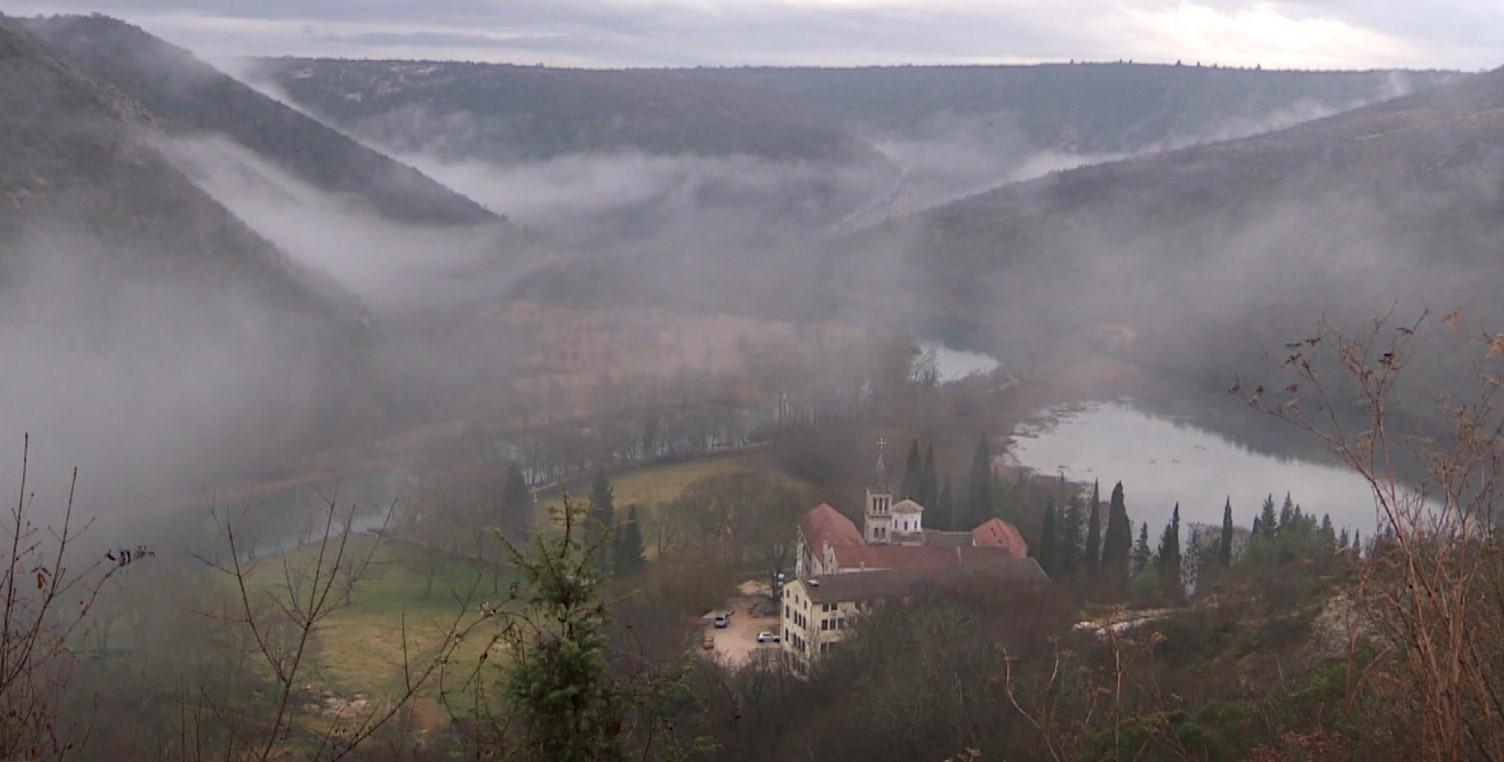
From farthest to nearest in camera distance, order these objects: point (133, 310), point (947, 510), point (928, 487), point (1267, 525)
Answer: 1. point (133, 310)
2. point (928, 487)
3. point (947, 510)
4. point (1267, 525)

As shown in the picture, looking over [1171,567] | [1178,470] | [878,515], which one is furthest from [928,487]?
[1178,470]

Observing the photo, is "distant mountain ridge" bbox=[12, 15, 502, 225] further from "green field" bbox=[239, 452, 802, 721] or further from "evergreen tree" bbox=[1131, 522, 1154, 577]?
"evergreen tree" bbox=[1131, 522, 1154, 577]

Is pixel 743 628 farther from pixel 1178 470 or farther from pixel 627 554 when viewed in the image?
pixel 1178 470

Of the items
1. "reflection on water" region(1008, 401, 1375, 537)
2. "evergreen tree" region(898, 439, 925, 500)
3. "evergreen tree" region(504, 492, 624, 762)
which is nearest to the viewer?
"evergreen tree" region(504, 492, 624, 762)

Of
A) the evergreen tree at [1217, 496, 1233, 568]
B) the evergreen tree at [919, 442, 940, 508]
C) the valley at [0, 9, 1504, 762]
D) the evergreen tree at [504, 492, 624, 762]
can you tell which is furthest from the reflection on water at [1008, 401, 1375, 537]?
the evergreen tree at [504, 492, 624, 762]

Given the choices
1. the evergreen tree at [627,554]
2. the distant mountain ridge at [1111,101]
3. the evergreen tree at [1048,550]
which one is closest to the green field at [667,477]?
the evergreen tree at [627,554]

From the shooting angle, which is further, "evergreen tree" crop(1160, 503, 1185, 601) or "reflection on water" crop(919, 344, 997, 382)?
"reflection on water" crop(919, 344, 997, 382)

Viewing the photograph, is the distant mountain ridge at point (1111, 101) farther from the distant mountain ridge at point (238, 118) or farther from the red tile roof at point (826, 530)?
the red tile roof at point (826, 530)
